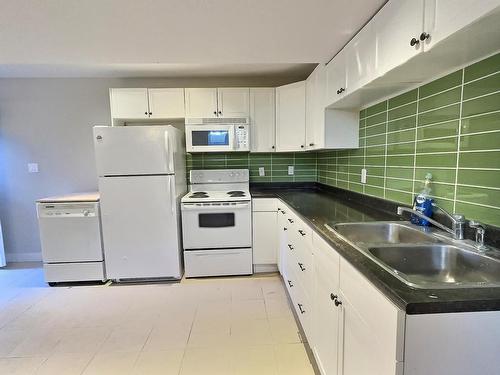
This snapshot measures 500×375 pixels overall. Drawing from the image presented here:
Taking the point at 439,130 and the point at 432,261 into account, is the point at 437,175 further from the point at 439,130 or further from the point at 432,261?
the point at 432,261

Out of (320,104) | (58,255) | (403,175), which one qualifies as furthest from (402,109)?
(58,255)

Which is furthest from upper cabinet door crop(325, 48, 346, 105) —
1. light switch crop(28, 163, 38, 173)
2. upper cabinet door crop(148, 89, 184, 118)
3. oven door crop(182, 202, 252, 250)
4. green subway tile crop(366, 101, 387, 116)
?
light switch crop(28, 163, 38, 173)

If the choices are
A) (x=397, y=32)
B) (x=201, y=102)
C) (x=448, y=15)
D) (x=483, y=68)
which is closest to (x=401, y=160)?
(x=483, y=68)

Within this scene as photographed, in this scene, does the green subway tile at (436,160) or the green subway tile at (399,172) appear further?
the green subway tile at (399,172)

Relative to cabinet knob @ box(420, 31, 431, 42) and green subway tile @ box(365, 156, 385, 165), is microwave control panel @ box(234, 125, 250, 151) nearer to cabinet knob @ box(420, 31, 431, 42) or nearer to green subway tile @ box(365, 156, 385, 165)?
green subway tile @ box(365, 156, 385, 165)

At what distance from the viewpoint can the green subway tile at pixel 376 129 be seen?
6.24 ft

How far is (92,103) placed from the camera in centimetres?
319

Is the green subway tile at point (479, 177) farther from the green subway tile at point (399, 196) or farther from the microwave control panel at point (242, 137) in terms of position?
the microwave control panel at point (242, 137)

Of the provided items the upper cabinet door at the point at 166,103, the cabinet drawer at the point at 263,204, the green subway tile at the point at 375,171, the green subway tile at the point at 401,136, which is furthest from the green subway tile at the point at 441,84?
the upper cabinet door at the point at 166,103

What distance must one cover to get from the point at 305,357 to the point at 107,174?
2.31 m

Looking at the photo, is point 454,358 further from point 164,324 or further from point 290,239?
point 164,324

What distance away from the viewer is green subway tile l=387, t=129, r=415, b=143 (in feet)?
5.28

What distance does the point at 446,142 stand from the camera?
1.34m

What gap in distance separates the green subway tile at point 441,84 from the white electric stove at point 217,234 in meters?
1.74
